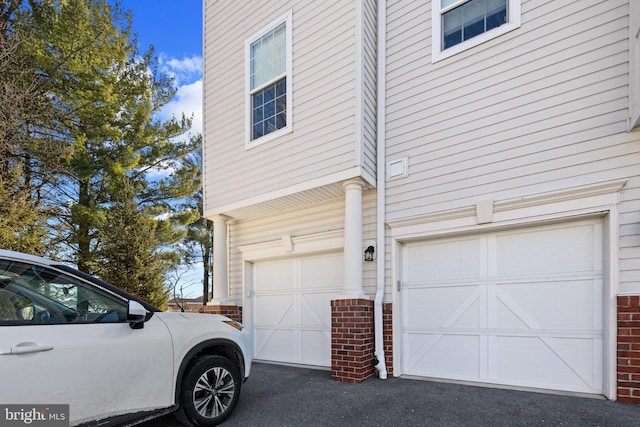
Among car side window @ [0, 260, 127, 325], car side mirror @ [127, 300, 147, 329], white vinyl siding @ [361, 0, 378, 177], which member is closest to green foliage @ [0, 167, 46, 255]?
car side window @ [0, 260, 127, 325]

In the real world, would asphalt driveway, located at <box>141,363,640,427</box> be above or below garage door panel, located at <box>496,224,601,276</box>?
below

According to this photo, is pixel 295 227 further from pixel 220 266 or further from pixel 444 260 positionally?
pixel 444 260

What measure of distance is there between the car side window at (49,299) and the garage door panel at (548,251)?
4001 mm

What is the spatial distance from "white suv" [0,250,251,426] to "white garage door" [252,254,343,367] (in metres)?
2.39

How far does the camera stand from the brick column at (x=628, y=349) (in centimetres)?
327

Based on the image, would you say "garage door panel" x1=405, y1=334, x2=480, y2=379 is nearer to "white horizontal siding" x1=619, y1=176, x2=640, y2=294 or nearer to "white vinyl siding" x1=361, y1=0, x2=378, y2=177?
"white horizontal siding" x1=619, y1=176, x2=640, y2=294

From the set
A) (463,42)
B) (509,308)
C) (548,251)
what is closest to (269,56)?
(463,42)

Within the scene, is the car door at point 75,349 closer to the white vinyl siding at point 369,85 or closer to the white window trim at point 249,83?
the white vinyl siding at point 369,85

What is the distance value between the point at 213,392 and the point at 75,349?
124cm

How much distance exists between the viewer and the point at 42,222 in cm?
721

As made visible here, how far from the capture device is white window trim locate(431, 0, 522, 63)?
414 cm

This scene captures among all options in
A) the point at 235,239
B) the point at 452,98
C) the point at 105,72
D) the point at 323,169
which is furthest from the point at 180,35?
the point at 452,98

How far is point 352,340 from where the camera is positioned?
4426 mm


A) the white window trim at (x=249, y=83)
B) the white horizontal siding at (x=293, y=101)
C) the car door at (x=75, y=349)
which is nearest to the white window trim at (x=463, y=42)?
the white horizontal siding at (x=293, y=101)
